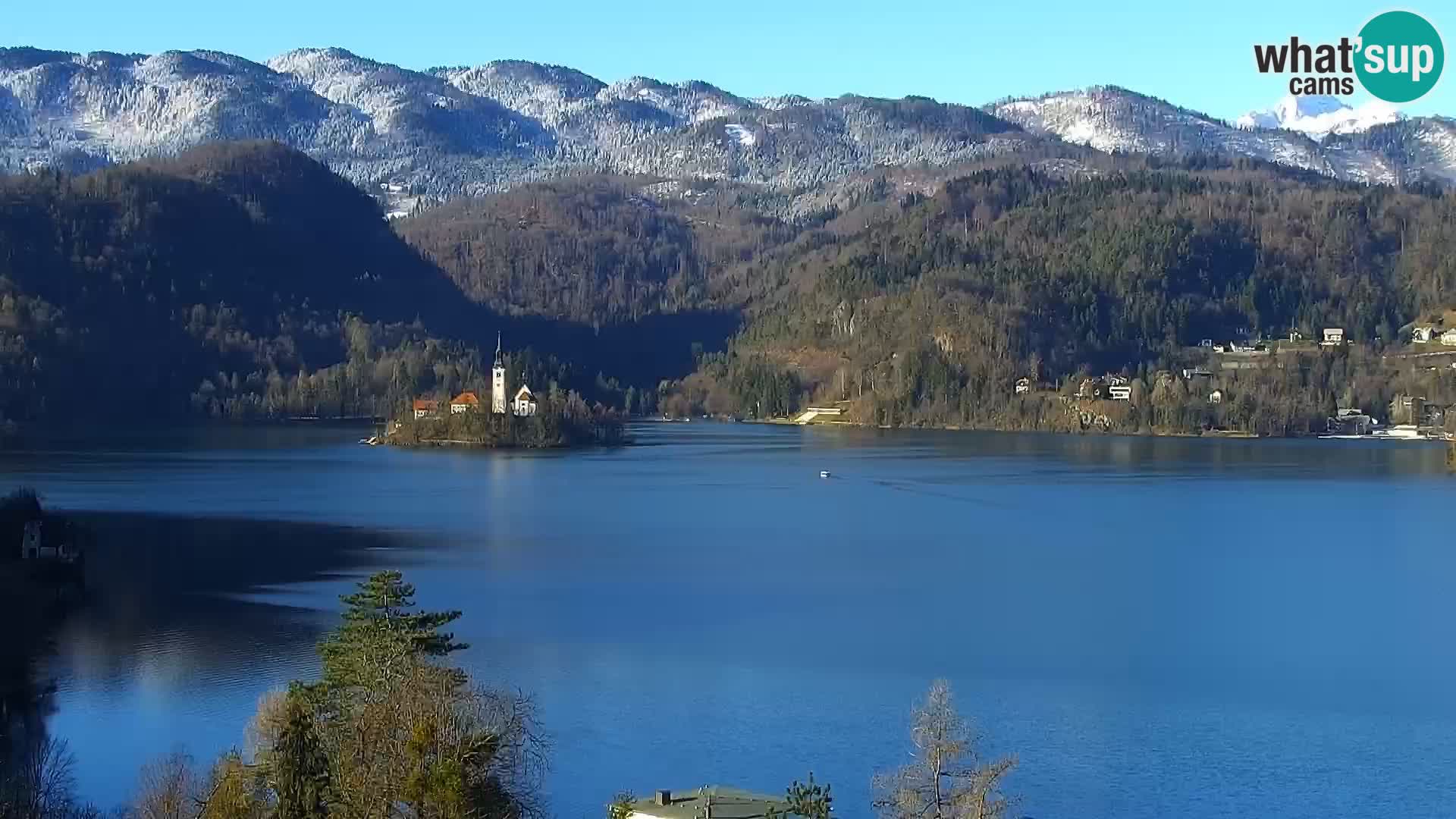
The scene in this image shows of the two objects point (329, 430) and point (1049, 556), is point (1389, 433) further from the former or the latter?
point (1049, 556)

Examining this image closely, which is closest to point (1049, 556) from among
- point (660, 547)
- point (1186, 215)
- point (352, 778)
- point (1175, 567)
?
point (1175, 567)

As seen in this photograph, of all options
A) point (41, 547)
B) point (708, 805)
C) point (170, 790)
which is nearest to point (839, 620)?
point (41, 547)

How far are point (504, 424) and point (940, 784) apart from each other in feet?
256

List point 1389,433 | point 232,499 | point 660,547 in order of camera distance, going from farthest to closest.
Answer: point 1389,433, point 232,499, point 660,547

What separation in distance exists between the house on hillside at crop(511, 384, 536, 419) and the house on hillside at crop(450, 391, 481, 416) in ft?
6.27

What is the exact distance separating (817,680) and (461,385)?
90.5 m

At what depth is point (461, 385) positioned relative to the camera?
118062mm

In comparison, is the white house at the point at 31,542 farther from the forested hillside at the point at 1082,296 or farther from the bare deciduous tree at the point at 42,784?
the forested hillside at the point at 1082,296

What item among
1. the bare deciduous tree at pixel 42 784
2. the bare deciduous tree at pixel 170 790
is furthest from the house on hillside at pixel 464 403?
the bare deciduous tree at pixel 170 790

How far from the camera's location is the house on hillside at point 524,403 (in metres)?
100

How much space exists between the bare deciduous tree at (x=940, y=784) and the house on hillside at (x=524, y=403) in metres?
78.6

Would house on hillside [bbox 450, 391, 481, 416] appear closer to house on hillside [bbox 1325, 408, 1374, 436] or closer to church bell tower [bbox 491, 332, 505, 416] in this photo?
church bell tower [bbox 491, 332, 505, 416]

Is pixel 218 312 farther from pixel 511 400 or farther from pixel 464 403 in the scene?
pixel 464 403

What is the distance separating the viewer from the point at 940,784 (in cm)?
2045
